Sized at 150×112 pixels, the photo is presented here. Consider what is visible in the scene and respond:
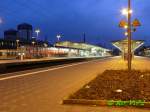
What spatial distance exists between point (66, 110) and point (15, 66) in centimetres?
2232

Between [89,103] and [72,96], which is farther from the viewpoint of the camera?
[72,96]

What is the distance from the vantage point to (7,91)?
16203mm

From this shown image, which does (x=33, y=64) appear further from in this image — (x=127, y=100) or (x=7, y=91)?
(x=127, y=100)

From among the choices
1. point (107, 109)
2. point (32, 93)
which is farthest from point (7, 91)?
point (107, 109)

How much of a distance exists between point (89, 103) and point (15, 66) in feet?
70.5

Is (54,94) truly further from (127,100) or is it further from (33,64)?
(33,64)

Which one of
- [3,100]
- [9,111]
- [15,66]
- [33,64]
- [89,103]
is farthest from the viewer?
[33,64]

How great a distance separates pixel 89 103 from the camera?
1222 cm

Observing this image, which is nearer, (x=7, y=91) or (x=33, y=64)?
(x=7, y=91)

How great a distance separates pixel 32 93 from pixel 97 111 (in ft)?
16.9

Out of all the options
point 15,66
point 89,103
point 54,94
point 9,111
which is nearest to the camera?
point 9,111

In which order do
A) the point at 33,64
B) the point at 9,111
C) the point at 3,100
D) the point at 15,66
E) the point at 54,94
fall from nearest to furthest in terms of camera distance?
the point at 9,111
the point at 3,100
the point at 54,94
the point at 15,66
the point at 33,64

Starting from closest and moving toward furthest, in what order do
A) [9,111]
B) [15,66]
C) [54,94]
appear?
[9,111]
[54,94]
[15,66]

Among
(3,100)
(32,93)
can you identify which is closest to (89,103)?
(3,100)
